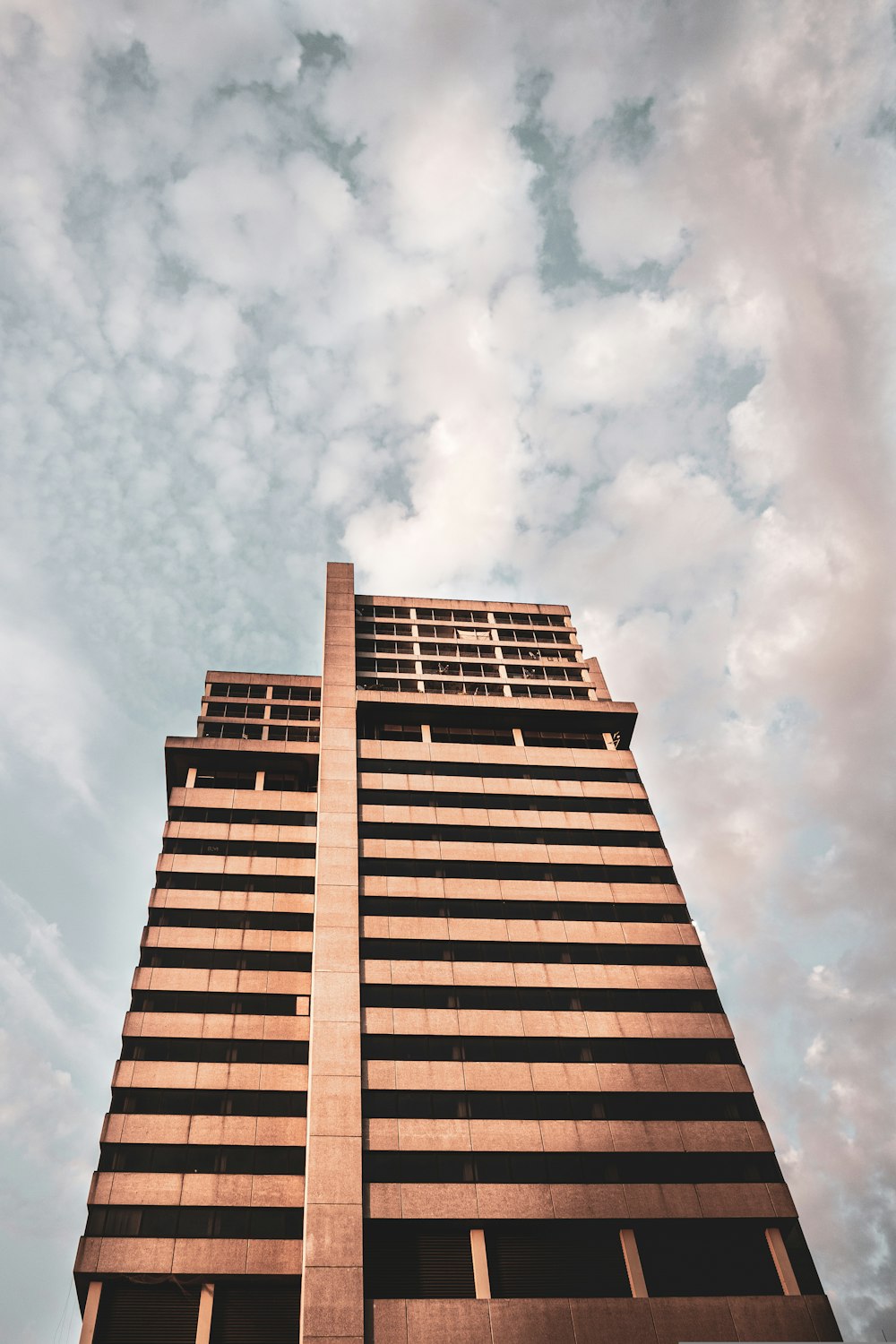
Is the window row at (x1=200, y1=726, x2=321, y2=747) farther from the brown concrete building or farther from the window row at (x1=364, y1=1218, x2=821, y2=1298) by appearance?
the window row at (x1=364, y1=1218, x2=821, y2=1298)

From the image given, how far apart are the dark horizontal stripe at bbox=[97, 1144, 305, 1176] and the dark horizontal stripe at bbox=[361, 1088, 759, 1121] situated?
589 centimetres

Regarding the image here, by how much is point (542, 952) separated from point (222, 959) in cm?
1869

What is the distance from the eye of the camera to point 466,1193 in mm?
37531

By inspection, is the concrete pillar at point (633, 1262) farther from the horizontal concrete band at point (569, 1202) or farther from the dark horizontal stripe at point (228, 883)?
the dark horizontal stripe at point (228, 883)

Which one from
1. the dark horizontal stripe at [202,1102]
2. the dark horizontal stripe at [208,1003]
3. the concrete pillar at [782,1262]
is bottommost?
the concrete pillar at [782,1262]

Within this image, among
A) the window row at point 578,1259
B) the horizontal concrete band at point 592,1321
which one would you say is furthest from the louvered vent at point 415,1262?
the horizontal concrete band at point 592,1321

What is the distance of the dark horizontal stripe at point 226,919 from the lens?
5028cm

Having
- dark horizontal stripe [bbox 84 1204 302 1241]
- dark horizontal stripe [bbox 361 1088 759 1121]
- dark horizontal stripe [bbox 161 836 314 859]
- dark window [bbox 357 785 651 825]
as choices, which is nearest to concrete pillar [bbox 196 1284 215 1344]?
dark horizontal stripe [bbox 84 1204 302 1241]

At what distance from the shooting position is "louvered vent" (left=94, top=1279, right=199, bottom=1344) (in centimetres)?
3616

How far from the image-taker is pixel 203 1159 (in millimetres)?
40969

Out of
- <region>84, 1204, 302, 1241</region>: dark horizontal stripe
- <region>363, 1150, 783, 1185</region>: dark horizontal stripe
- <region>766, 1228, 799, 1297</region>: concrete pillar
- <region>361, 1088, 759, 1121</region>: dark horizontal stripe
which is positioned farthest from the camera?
<region>361, 1088, 759, 1121</region>: dark horizontal stripe

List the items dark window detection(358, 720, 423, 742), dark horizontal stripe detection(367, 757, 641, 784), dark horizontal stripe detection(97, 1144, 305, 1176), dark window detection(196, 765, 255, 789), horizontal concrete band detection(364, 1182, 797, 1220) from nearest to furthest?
horizontal concrete band detection(364, 1182, 797, 1220) < dark horizontal stripe detection(97, 1144, 305, 1176) < dark horizontal stripe detection(367, 757, 641, 784) < dark window detection(196, 765, 255, 789) < dark window detection(358, 720, 423, 742)

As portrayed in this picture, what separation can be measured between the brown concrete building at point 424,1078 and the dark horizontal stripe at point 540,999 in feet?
0.49

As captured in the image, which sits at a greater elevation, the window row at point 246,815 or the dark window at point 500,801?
the window row at point 246,815
